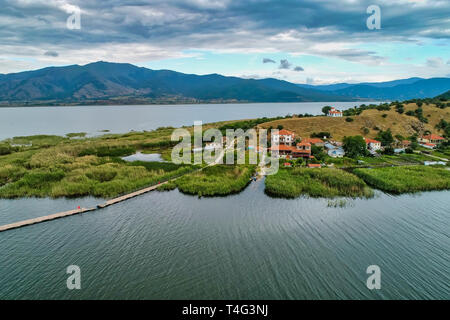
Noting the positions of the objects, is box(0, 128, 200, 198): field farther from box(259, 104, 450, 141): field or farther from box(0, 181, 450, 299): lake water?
box(259, 104, 450, 141): field

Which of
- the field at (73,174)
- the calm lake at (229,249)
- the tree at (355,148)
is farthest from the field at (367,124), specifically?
the field at (73,174)

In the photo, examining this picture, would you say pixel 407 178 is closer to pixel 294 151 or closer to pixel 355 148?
pixel 355 148

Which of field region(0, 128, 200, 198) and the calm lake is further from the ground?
field region(0, 128, 200, 198)

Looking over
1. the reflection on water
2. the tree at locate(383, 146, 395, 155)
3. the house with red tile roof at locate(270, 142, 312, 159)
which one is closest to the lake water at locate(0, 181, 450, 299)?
the house with red tile roof at locate(270, 142, 312, 159)

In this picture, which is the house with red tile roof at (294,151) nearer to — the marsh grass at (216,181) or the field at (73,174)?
the marsh grass at (216,181)

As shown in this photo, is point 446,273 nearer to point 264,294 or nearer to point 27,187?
point 264,294

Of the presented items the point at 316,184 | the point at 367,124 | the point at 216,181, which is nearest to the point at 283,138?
the point at 316,184
